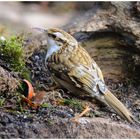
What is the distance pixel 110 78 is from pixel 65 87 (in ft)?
3.45

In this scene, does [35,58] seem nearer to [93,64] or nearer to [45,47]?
[45,47]

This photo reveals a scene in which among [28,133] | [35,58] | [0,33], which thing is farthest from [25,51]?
[28,133]

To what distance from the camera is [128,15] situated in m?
Result: 9.47

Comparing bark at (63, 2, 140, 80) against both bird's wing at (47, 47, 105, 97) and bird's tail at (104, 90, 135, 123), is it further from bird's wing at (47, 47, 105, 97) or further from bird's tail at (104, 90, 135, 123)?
bird's tail at (104, 90, 135, 123)

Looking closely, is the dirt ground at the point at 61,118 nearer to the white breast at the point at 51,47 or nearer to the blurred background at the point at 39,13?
the white breast at the point at 51,47

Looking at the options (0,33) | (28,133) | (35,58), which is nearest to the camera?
(28,133)

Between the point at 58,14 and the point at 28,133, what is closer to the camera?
the point at 28,133

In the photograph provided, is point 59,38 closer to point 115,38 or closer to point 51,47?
point 51,47

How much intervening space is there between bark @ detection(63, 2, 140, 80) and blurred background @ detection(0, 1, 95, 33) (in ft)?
12.8

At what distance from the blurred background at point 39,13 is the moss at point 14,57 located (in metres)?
4.51

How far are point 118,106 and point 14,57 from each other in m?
1.54

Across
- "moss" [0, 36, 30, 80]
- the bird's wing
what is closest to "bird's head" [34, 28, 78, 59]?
the bird's wing

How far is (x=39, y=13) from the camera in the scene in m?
15.0

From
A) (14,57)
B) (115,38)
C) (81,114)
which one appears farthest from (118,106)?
(115,38)
